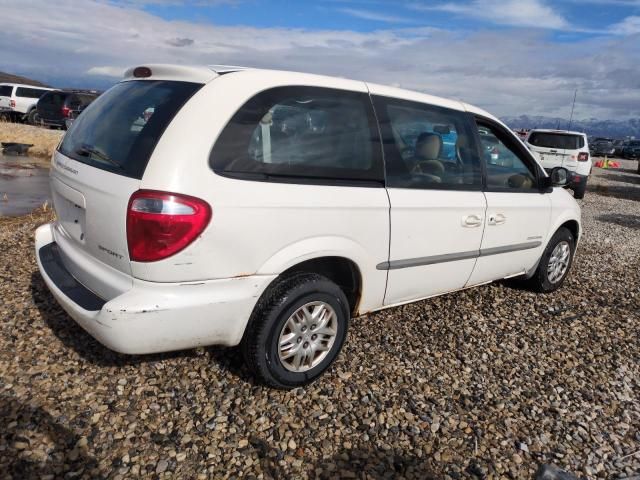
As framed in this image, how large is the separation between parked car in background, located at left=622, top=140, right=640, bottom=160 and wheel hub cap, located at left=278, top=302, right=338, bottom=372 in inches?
1595

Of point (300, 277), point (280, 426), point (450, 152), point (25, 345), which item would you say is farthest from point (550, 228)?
point (25, 345)

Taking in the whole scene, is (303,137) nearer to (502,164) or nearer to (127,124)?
(127,124)

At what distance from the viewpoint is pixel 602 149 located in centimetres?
3625

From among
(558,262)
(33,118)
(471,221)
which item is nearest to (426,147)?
(471,221)

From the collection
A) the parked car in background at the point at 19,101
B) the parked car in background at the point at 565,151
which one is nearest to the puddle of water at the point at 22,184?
the parked car in background at the point at 19,101

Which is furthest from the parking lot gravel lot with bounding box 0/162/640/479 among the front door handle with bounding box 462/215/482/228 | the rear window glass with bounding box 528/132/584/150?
the rear window glass with bounding box 528/132/584/150

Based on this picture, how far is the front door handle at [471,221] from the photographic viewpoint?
3.63 metres

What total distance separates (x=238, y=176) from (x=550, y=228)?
3.38m

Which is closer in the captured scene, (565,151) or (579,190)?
(579,190)

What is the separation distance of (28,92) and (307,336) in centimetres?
2553

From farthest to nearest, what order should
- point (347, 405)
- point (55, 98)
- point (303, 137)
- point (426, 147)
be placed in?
point (55, 98) → point (426, 147) → point (347, 405) → point (303, 137)

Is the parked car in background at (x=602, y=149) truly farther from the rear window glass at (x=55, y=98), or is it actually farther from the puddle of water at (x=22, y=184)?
the puddle of water at (x=22, y=184)

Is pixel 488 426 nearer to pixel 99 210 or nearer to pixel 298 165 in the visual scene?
pixel 298 165

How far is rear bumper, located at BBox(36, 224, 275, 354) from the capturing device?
7.75 feet
